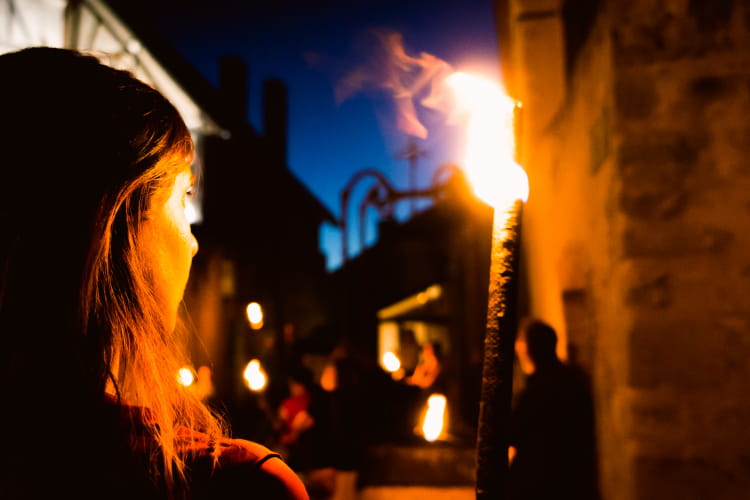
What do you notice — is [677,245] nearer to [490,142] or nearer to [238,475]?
[490,142]

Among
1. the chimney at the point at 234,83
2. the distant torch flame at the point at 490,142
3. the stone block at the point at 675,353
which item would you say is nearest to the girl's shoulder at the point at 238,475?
the distant torch flame at the point at 490,142

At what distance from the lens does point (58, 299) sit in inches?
38.4

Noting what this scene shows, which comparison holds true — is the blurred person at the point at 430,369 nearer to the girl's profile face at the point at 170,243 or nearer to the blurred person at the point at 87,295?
the girl's profile face at the point at 170,243

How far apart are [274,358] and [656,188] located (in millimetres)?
7202

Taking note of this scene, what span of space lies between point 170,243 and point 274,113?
20.4 m

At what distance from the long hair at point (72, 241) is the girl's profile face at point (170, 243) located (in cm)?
4

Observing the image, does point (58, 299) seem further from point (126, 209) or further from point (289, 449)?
point (289, 449)

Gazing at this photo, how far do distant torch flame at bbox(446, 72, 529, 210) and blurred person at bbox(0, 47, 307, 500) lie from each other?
0.68 meters

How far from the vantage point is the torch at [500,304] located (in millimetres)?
Result: 979

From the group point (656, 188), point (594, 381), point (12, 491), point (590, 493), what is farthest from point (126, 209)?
point (590, 493)

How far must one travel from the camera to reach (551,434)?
147 inches

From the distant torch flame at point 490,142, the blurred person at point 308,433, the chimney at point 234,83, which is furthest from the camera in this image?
the chimney at point 234,83

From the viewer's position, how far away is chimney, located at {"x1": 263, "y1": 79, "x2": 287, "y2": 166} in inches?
808

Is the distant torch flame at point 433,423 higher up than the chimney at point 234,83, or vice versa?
the chimney at point 234,83
